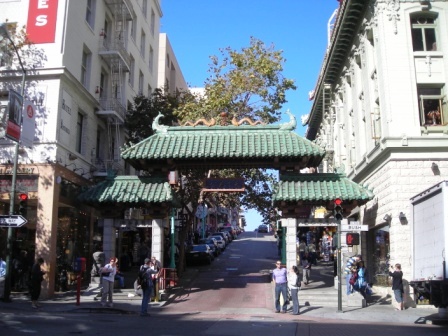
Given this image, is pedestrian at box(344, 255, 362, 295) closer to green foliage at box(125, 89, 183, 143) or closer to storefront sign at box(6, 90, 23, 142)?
storefront sign at box(6, 90, 23, 142)

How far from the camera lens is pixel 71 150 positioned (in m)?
22.8

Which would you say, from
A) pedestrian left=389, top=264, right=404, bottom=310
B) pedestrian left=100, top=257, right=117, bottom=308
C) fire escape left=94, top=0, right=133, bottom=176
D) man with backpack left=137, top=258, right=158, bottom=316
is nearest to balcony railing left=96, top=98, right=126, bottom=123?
fire escape left=94, top=0, right=133, bottom=176

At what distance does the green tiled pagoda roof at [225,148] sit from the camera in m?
19.4

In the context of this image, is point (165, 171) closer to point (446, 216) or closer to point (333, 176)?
point (333, 176)

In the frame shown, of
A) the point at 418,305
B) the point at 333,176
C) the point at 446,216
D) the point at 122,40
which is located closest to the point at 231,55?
the point at 122,40

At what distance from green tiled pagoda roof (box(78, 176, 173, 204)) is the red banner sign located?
23.4 ft

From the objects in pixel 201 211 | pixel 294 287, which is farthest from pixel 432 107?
pixel 201 211

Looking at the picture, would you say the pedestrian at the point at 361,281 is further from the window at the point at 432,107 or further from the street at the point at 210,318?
the window at the point at 432,107

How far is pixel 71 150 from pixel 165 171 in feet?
17.0

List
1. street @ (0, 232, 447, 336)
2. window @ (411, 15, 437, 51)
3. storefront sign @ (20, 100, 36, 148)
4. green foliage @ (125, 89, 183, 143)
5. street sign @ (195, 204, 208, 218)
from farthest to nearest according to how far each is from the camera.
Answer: street sign @ (195, 204, 208, 218) → green foliage @ (125, 89, 183, 143) → window @ (411, 15, 437, 51) → storefront sign @ (20, 100, 36, 148) → street @ (0, 232, 447, 336)

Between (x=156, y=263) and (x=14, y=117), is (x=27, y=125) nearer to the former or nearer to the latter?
(x=14, y=117)

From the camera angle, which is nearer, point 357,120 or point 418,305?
point 418,305

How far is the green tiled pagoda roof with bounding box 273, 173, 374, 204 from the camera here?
18.8m

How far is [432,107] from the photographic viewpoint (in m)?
20.7
